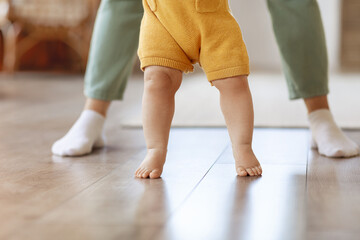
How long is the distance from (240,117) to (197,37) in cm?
16

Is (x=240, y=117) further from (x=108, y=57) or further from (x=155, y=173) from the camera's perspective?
(x=108, y=57)

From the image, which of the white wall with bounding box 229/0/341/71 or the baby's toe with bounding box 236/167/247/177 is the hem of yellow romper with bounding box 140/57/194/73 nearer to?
the baby's toe with bounding box 236/167/247/177

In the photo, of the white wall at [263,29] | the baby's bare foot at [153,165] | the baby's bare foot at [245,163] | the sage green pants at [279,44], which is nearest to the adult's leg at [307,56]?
the sage green pants at [279,44]

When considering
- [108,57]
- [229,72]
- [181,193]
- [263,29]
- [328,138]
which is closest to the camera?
[181,193]

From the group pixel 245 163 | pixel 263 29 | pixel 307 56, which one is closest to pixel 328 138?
pixel 307 56

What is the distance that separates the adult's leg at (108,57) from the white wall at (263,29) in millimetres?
3612

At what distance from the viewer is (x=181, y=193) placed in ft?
3.14

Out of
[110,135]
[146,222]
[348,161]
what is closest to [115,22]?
[110,135]

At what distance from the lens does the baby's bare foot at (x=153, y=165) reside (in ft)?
3.54

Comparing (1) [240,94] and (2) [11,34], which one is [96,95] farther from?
(2) [11,34]

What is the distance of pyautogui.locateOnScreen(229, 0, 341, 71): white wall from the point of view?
5004 millimetres

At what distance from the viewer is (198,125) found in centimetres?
175

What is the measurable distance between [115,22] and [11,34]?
3.07 m

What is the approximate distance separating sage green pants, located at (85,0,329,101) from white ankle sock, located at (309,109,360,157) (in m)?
0.05
